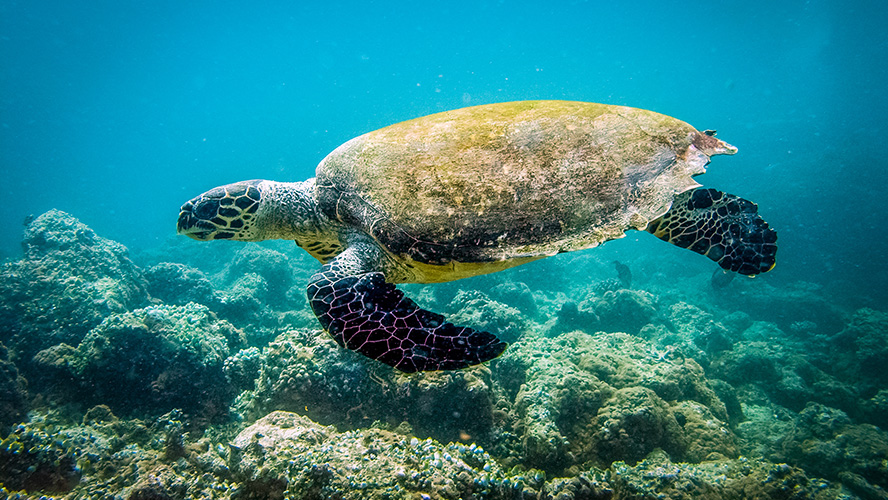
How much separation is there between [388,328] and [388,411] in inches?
94.1

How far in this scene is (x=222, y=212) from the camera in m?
3.81

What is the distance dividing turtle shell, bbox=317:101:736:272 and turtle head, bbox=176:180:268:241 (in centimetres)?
130

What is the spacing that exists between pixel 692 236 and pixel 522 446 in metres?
3.22

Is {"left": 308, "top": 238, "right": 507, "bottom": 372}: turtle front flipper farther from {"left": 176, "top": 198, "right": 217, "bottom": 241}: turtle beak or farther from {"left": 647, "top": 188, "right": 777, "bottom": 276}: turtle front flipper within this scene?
{"left": 647, "top": 188, "right": 777, "bottom": 276}: turtle front flipper

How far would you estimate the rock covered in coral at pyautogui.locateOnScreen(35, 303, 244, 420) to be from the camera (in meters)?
5.15

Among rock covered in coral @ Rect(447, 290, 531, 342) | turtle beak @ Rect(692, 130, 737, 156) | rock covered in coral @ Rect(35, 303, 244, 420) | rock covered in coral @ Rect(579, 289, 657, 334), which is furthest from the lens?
rock covered in coral @ Rect(579, 289, 657, 334)

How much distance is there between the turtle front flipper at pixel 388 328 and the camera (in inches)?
85.4

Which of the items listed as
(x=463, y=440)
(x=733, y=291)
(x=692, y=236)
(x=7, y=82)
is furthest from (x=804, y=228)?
(x=7, y=82)

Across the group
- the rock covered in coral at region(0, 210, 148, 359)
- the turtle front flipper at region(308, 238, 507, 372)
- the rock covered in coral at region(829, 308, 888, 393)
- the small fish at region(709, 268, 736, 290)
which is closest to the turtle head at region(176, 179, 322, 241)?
the turtle front flipper at region(308, 238, 507, 372)

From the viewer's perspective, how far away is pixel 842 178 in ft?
81.6

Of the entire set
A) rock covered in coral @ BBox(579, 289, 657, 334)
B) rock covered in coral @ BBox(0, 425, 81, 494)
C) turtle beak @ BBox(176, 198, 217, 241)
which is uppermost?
rock covered in coral @ BBox(579, 289, 657, 334)

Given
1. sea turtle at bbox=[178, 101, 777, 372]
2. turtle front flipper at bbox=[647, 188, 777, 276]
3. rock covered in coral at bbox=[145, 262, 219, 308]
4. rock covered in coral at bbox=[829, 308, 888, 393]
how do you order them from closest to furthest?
sea turtle at bbox=[178, 101, 777, 372] → turtle front flipper at bbox=[647, 188, 777, 276] → rock covered in coral at bbox=[829, 308, 888, 393] → rock covered in coral at bbox=[145, 262, 219, 308]

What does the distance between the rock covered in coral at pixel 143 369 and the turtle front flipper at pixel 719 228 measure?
6798 mm

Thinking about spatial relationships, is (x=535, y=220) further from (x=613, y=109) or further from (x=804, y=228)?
(x=804, y=228)
